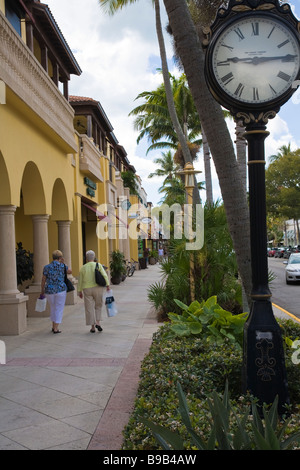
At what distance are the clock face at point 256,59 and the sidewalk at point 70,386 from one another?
309cm

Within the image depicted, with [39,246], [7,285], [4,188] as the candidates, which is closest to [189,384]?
[7,285]

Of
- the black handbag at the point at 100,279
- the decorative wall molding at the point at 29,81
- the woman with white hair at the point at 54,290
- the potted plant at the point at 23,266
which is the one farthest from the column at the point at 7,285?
the decorative wall molding at the point at 29,81

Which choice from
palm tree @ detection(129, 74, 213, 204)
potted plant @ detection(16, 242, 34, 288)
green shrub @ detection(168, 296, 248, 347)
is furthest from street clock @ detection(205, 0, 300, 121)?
palm tree @ detection(129, 74, 213, 204)

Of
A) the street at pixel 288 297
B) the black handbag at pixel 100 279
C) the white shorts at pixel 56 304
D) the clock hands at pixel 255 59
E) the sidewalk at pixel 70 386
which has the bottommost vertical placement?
the street at pixel 288 297

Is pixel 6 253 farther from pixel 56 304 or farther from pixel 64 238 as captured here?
pixel 64 238

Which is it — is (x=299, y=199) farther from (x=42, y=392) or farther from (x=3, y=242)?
(x=42, y=392)

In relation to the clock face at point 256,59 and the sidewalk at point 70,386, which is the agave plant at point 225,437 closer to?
the sidewalk at point 70,386

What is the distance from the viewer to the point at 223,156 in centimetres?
461

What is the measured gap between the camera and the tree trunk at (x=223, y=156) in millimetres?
4594

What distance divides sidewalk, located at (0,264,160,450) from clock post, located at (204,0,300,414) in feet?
5.32

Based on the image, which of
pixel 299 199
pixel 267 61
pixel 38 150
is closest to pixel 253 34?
pixel 267 61

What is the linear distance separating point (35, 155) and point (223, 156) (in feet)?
25.8

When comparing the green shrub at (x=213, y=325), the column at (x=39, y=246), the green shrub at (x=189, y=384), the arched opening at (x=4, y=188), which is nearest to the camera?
the green shrub at (x=189, y=384)
